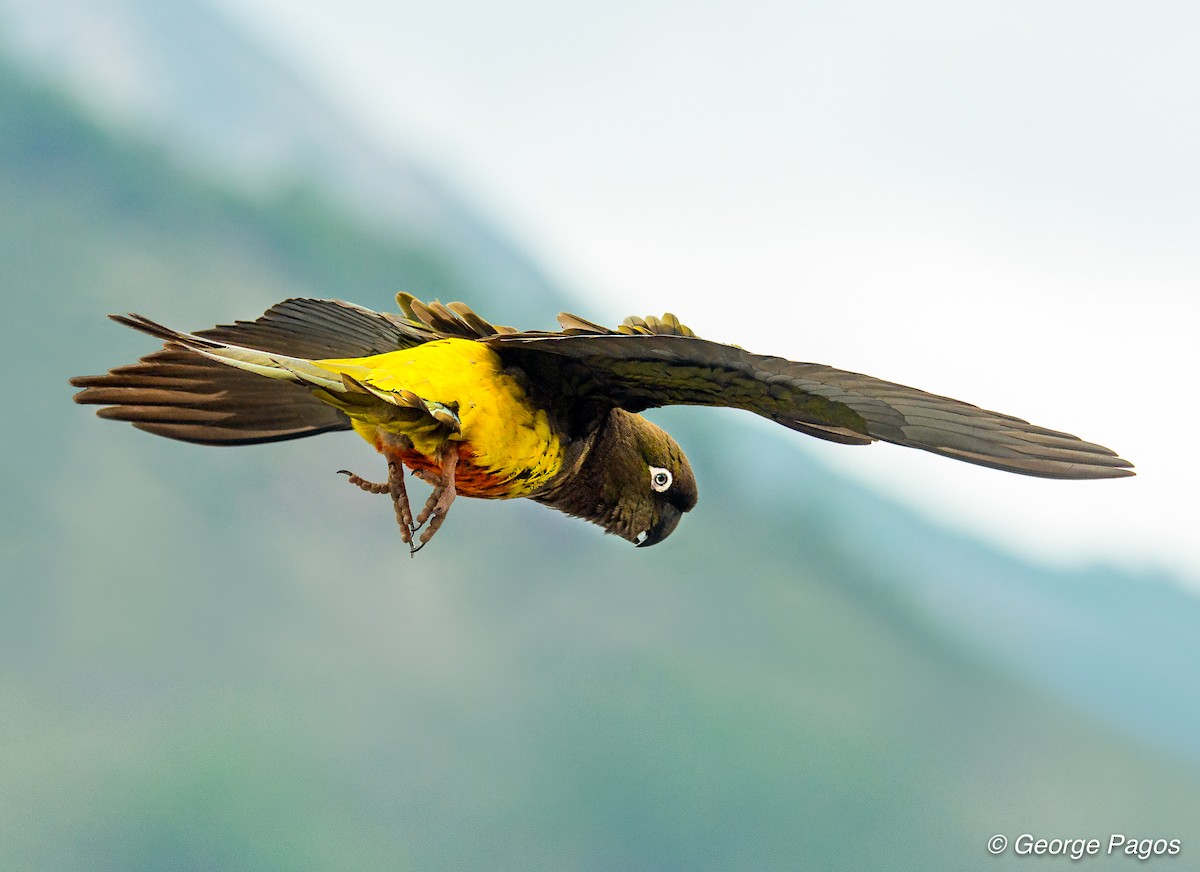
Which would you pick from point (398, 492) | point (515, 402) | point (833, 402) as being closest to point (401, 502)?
point (398, 492)

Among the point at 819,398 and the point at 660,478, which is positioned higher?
the point at 819,398

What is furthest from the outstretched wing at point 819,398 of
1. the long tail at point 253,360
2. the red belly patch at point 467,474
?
the long tail at point 253,360

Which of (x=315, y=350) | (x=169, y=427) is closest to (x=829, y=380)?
(x=315, y=350)

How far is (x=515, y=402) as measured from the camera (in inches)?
87.3

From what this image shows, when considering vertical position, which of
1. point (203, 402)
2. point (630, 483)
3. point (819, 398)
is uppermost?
point (819, 398)

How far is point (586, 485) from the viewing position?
8.22 feet

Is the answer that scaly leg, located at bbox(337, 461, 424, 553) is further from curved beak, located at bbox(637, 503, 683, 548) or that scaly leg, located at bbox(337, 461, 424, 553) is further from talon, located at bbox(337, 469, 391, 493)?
curved beak, located at bbox(637, 503, 683, 548)

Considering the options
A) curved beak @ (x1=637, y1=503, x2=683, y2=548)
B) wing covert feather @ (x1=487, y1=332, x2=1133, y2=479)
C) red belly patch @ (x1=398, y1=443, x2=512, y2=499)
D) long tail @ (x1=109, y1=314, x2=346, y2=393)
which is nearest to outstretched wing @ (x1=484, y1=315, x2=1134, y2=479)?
wing covert feather @ (x1=487, y1=332, x2=1133, y2=479)

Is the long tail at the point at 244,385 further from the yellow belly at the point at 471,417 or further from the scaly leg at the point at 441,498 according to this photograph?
the scaly leg at the point at 441,498

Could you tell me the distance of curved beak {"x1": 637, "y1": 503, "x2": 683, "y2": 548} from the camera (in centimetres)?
268

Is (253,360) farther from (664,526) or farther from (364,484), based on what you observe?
(664,526)

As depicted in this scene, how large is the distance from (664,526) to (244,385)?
38.6 inches

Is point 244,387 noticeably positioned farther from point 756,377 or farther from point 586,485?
point 756,377

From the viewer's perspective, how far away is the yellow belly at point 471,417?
6.99ft
